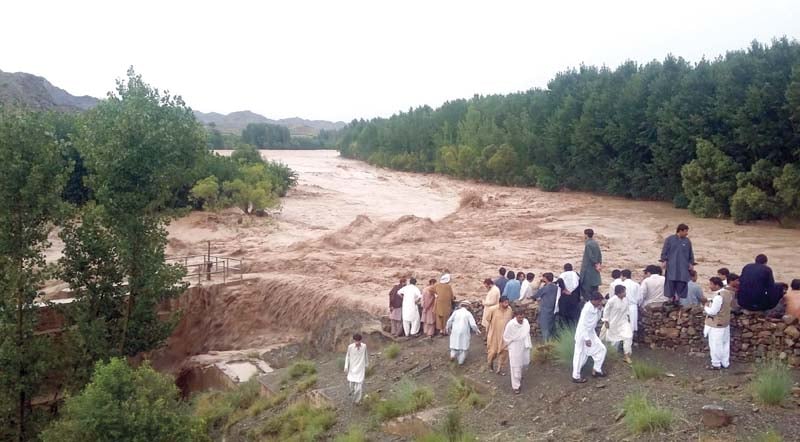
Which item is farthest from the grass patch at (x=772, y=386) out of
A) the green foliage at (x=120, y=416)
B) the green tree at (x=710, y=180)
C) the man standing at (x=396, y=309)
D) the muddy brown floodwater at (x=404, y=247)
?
the green tree at (x=710, y=180)

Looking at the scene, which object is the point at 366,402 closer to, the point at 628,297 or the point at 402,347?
the point at 402,347

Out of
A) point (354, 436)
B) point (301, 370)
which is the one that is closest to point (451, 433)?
point (354, 436)

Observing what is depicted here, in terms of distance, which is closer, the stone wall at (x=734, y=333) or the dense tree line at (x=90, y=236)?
the stone wall at (x=734, y=333)

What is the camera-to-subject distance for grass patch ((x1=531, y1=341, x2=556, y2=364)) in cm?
1178

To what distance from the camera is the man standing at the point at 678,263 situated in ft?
36.9

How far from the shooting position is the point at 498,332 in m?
11.7

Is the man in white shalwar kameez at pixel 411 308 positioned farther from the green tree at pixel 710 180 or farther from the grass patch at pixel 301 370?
the green tree at pixel 710 180

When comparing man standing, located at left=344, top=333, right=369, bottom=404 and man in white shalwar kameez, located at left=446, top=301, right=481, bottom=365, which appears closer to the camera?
man standing, located at left=344, top=333, right=369, bottom=404

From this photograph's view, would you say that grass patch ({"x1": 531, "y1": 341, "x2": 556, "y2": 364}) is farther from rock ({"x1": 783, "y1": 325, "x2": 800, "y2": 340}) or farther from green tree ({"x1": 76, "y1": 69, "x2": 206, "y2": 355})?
green tree ({"x1": 76, "y1": 69, "x2": 206, "y2": 355})

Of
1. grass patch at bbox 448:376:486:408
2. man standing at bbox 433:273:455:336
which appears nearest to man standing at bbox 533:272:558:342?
grass patch at bbox 448:376:486:408

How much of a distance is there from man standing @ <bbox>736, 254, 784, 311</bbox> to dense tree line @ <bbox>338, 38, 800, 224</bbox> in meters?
23.6

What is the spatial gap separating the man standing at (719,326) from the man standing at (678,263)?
0.92 metres

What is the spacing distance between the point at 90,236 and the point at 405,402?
10.0 meters

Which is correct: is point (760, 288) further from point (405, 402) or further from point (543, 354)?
point (405, 402)
